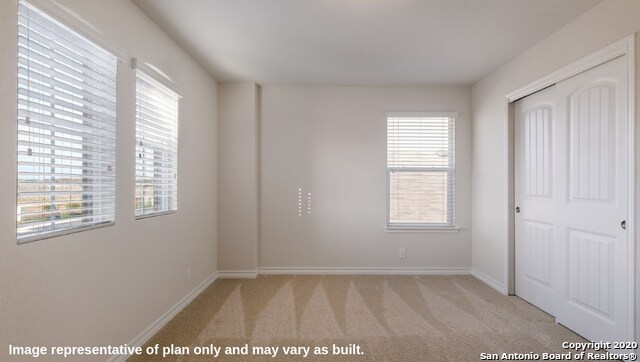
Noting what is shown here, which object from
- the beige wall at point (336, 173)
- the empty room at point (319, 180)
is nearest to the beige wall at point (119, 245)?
the empty room at point (319, 180)

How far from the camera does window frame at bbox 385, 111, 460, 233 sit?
4426 millimetres

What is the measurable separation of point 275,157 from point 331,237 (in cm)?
136

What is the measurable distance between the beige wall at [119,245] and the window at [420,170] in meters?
2.48

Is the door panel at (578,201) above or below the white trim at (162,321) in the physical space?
above

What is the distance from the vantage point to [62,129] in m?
1.79

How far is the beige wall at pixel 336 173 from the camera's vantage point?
4.45 m

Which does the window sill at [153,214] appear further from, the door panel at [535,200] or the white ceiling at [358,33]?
the door panel at [535,200]

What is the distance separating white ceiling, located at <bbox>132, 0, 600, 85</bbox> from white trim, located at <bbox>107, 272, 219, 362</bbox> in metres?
2.54

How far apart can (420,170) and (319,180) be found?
141 cm

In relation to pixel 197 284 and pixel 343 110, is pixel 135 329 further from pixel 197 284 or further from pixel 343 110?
pixel 343 110

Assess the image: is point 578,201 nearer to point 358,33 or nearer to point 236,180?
point 358,33

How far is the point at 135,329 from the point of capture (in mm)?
2436

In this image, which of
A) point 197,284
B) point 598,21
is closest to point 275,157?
point 197,284

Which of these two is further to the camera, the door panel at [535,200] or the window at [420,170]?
the window at [420,170]
